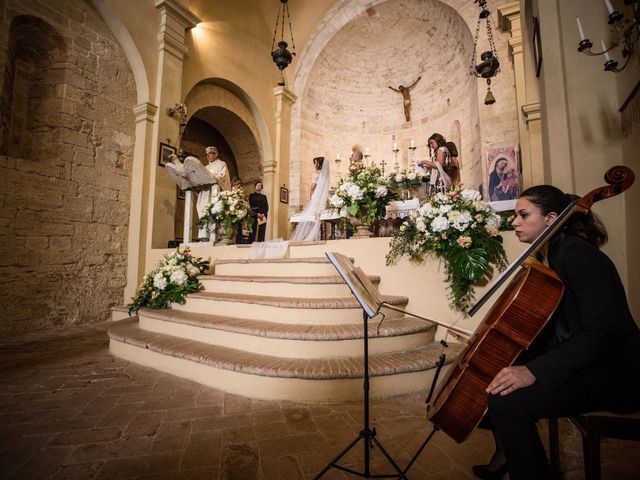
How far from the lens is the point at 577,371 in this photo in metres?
1.21

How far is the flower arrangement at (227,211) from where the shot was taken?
19.4 ft

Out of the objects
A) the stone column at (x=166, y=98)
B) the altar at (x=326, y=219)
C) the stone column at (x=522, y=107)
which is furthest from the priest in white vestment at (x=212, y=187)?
the stone column at (x=522, y=107)

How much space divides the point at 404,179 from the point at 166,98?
5611 millimetres

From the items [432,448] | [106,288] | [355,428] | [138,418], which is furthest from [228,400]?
[106,288]

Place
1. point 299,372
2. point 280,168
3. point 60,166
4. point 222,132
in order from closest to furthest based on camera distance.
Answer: point 299,372
point 60,166
point 280,168
point 222,132

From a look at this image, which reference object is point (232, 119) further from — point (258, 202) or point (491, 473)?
point (491, 473)

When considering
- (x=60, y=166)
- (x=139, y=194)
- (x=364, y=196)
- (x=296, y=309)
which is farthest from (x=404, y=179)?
(x=60, y=166)

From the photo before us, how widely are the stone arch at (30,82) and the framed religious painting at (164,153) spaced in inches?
68.4

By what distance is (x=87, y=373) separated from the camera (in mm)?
3027

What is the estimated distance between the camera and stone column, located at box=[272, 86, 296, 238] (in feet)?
31.5

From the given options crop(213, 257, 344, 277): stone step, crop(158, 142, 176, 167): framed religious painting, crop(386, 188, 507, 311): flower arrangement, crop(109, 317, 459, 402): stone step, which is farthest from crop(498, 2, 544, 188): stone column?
crop(158, 142, 176, 167): framed religious painting

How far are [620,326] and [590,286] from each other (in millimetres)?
168

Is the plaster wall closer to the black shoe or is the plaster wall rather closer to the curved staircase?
the curved staircase

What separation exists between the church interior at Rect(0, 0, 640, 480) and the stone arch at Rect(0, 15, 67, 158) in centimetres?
3
